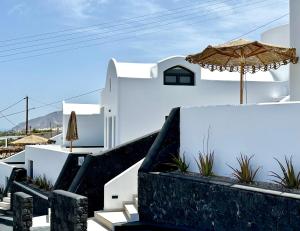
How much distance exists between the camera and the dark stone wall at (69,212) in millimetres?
11305

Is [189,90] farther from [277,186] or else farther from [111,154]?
[277,186]

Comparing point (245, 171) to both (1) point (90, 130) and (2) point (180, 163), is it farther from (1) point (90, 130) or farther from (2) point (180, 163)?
(1) point (90, 130)

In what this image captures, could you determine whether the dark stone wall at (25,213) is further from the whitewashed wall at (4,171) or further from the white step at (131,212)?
the whitewashed wall at (4,171)

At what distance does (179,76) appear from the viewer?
22203mm

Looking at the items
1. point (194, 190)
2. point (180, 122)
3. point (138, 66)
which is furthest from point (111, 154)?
point (138, 66)

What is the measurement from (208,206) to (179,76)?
12.1 meters

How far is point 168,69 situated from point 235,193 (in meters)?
12.8

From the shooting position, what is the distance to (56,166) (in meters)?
22.2

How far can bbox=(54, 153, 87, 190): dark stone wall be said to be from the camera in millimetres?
19328

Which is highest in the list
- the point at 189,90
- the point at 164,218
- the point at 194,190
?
the point at 189,90

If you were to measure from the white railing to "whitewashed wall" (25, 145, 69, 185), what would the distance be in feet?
18.8

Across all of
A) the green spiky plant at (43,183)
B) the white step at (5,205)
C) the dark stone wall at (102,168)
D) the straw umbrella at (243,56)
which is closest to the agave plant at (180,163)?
the straw umbrella at (243,56)

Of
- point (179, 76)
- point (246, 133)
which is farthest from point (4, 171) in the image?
point (246, 133)

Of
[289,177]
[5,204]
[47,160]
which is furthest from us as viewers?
[5,204]
